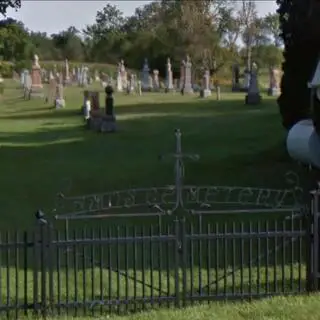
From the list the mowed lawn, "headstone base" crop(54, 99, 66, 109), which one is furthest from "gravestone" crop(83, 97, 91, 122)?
"headstone base" crop(54, 99, 66, 109)

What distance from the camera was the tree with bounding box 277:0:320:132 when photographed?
15.1 meters

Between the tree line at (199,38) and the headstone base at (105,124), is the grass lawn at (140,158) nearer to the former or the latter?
the headstone base at (105,124)

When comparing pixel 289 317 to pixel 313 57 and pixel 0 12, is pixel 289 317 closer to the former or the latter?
pixel 313 57

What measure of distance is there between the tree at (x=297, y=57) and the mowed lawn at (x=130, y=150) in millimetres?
1379

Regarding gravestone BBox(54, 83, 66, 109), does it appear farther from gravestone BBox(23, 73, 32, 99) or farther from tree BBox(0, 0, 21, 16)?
tree BBox(0, 0, 21, 16)

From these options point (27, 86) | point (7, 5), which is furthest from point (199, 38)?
point (7, 5)

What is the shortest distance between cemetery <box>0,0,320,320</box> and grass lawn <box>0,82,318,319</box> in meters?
0.04

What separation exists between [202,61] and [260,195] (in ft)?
160


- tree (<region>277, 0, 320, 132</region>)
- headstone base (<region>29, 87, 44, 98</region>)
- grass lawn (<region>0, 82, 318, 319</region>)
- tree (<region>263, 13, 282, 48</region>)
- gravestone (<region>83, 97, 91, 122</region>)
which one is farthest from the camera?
tree (<region>263, 13, 282, 48</region>)

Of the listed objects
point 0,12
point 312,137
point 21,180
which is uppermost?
point 0,12

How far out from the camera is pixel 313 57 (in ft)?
51.2

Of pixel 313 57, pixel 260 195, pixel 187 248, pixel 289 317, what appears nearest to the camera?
pixel 289 317

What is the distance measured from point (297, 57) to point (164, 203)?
17.0 feet

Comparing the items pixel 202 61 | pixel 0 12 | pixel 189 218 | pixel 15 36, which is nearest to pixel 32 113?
pixel 15 36
